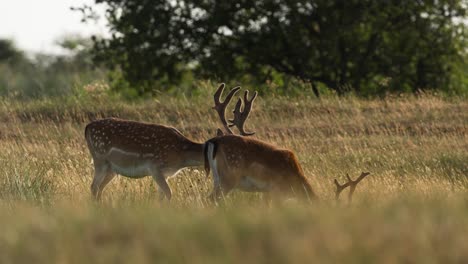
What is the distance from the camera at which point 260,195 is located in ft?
34.7

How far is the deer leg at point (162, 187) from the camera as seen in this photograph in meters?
10.5

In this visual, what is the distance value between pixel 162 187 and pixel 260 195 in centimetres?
97

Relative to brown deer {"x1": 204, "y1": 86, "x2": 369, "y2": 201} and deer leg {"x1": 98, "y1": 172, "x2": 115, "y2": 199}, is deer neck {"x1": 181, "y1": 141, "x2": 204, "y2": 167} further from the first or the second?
deer leg {"x1": 98, "y1": 172, "x2": 115, "y2": 199}

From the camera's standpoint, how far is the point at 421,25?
24.8m

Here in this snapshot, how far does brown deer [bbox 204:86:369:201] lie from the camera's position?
9539 mm

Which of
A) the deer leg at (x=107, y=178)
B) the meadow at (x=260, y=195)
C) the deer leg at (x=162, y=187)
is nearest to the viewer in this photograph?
the meadow at (x=260, y=195)

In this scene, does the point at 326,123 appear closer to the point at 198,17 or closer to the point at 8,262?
the point at 198,17

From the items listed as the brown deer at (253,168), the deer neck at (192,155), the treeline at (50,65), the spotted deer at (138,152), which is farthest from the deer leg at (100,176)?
the treeline at (50,65)

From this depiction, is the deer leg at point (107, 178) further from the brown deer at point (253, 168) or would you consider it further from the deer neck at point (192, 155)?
the brown deer at point (253, 168)

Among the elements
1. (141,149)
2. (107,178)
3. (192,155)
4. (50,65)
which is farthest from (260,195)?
(50,65)

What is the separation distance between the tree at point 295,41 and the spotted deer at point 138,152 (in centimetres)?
1324

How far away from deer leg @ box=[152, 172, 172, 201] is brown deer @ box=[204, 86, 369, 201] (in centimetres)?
77

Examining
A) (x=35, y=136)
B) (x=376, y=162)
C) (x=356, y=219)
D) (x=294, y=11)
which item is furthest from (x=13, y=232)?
(x=294, y=11)

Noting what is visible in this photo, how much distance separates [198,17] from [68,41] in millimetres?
22141
